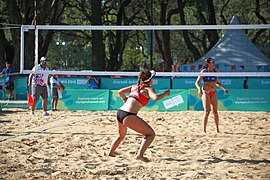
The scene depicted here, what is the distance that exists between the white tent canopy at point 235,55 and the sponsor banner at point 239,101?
21.6 ft

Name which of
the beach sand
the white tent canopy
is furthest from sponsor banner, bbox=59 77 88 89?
the beach sand

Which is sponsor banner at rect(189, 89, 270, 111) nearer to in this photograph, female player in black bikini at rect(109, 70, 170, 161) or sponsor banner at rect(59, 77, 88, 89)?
sponsor banner at rect(59, 77, 88, 89)

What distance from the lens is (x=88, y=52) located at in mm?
59375

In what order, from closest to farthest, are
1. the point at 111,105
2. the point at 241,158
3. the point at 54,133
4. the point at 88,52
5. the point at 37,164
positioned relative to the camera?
the point at 37,164 → the point at 241,158 → the point at 54,133 → the point at 111,105 → the point at 88,52

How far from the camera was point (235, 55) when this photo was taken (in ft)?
78.7

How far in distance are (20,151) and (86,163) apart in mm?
1426

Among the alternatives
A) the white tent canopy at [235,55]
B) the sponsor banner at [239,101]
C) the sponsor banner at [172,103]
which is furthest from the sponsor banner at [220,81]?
the sponsor banner at [172,103]

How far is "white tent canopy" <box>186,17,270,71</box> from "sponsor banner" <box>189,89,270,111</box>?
A: 659 cm

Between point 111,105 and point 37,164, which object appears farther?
point 111,105

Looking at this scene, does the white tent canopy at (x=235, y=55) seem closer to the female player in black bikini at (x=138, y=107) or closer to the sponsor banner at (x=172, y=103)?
the sponsor banner at (x=172, y=103)

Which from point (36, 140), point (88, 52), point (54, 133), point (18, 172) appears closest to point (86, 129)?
point (54, 133)

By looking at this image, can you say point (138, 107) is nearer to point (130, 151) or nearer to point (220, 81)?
point (130, 151)

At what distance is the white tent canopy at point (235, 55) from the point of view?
906 inches

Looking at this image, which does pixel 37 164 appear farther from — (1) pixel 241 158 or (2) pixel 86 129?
(2) pixel 86 129
